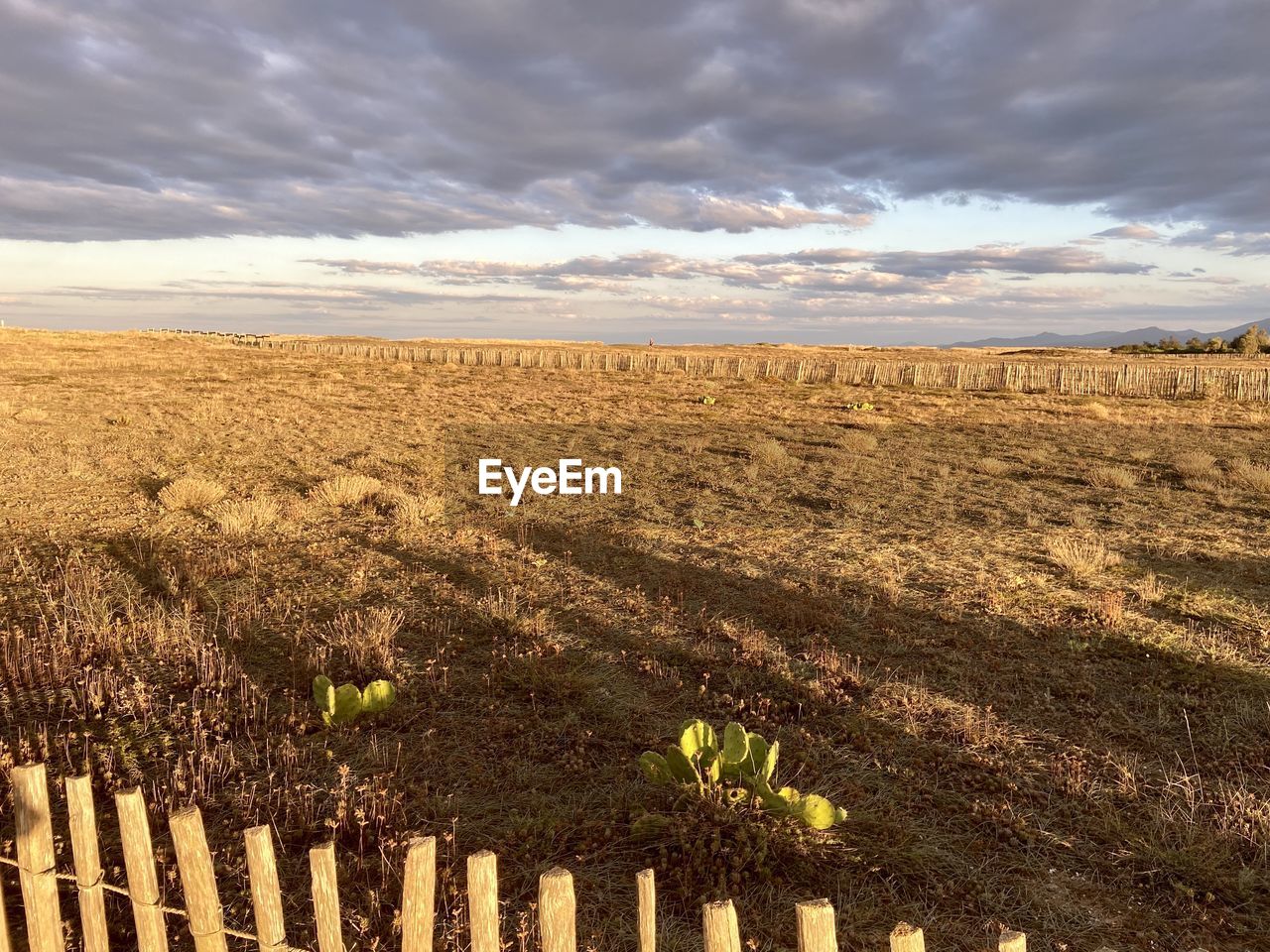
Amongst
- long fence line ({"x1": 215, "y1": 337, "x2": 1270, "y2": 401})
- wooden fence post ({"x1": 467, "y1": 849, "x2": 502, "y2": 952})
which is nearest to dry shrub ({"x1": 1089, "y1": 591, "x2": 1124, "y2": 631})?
wooden fence post ({"x1": 467, "y1": 849, "x2": 502, "y2": 952})

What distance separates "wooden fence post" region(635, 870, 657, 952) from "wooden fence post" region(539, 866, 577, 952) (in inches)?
7.2

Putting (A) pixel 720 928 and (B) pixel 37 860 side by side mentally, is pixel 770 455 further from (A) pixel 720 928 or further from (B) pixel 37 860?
(B) pixel 37 860

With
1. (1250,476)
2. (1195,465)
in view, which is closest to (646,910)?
(1250,476)

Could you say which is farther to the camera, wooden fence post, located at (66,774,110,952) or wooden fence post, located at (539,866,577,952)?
wooden fence post, located at (66,774,110,952)

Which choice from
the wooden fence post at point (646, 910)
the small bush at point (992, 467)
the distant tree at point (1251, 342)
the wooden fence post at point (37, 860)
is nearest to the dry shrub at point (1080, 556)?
the small bush at point (992, 467)

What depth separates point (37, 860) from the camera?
229cm

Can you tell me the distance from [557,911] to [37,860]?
1733 millimetres

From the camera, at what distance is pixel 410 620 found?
5.96 metres

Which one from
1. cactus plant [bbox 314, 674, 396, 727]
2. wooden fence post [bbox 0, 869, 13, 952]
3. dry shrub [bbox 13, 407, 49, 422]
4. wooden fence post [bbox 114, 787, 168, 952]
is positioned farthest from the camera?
dry shrub [bbox 13, 407, 49, 422]

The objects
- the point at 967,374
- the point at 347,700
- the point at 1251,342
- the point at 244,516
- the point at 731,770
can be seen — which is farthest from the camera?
the point at 1251,342

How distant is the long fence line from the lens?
28578 millimetres

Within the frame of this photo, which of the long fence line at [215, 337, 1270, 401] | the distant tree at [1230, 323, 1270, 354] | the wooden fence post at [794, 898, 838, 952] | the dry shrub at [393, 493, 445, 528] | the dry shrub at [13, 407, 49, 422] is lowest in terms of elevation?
the dry shrub at [393, 493, 445, 528]

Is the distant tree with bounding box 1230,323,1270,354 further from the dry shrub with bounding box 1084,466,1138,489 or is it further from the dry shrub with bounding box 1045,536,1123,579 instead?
the dry shrub with bounding box 1045,536,1123,579

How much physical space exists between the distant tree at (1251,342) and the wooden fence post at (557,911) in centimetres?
8589
